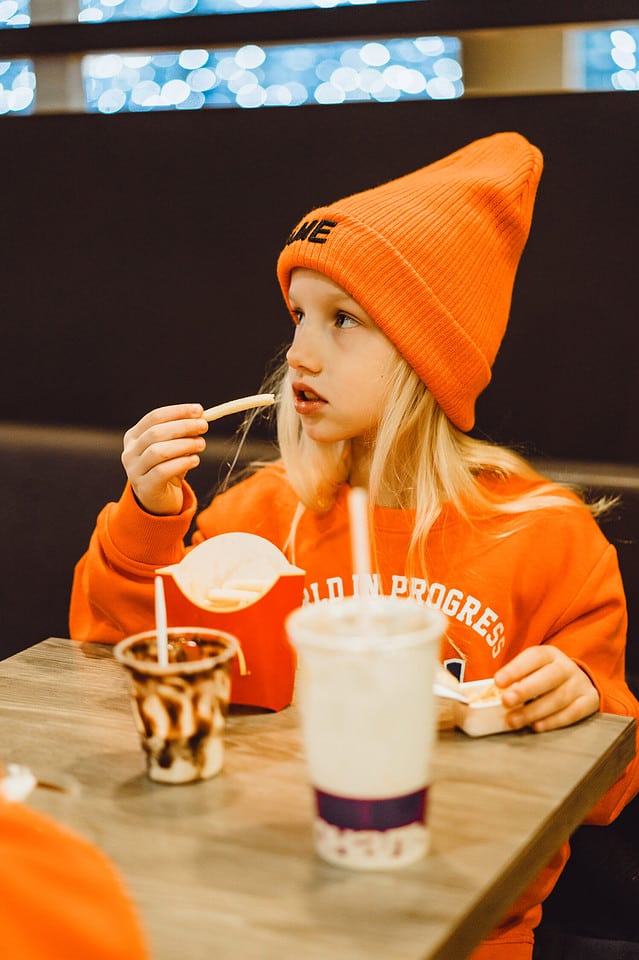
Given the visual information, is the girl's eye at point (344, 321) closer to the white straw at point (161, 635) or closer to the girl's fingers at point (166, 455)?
the girl's fingers at point (166, 455)

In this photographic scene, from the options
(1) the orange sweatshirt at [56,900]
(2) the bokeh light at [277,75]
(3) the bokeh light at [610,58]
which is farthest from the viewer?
(2) the bokeh light at [277,75]

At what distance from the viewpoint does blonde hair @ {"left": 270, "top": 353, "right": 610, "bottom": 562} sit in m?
1.47

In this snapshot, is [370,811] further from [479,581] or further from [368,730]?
[479,581]

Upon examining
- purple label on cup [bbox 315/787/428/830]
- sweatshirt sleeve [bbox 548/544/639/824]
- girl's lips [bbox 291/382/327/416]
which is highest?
girl's lips [bbox 291/382/327/416]

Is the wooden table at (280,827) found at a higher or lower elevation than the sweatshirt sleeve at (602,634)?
higher

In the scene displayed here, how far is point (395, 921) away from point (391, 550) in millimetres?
814

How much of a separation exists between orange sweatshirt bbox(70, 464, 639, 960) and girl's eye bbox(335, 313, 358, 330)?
0.25 m

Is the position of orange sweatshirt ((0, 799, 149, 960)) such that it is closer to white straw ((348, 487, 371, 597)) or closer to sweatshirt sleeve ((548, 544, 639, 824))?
white straw ((348, 487, 371, 597))

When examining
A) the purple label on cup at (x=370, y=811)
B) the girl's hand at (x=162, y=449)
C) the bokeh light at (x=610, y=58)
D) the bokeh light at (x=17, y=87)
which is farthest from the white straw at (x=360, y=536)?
the bokeh light at (x=17, y=87)

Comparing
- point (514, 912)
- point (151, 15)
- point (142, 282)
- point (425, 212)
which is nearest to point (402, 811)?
point (514, 912)

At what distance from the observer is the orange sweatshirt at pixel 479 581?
133cm

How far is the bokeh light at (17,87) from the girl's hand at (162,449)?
1.16 meters

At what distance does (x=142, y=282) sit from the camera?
212 centimetres

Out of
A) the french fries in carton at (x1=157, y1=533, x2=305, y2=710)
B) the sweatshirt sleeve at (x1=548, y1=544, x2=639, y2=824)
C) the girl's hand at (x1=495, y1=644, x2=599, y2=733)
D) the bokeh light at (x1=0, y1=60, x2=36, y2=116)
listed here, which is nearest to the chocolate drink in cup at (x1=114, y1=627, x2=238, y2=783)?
the french fries in carton at (x1=157, y1=533, x2=305, y2=710)
